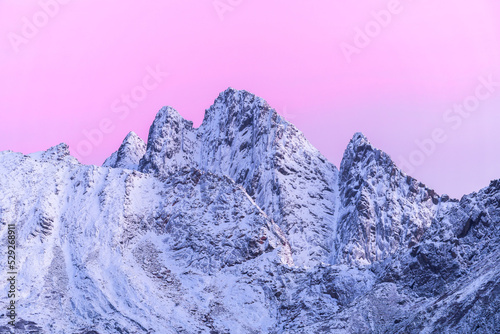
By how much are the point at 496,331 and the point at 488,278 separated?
18.5 metres

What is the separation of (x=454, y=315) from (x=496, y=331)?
51.5 ft

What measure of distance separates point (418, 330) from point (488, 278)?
16.1m

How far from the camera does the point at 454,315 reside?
194 m

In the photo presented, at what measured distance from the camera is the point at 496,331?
586 feet

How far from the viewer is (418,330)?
198500mm

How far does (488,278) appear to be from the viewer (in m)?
195

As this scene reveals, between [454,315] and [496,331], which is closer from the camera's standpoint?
[496,331]

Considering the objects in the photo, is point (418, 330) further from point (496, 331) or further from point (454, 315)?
point (496, 331)

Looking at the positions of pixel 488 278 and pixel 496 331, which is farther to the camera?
pixel 488 278

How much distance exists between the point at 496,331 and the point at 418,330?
22476 mm

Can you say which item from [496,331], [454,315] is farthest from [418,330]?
[496,331]

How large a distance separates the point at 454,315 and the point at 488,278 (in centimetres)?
938
